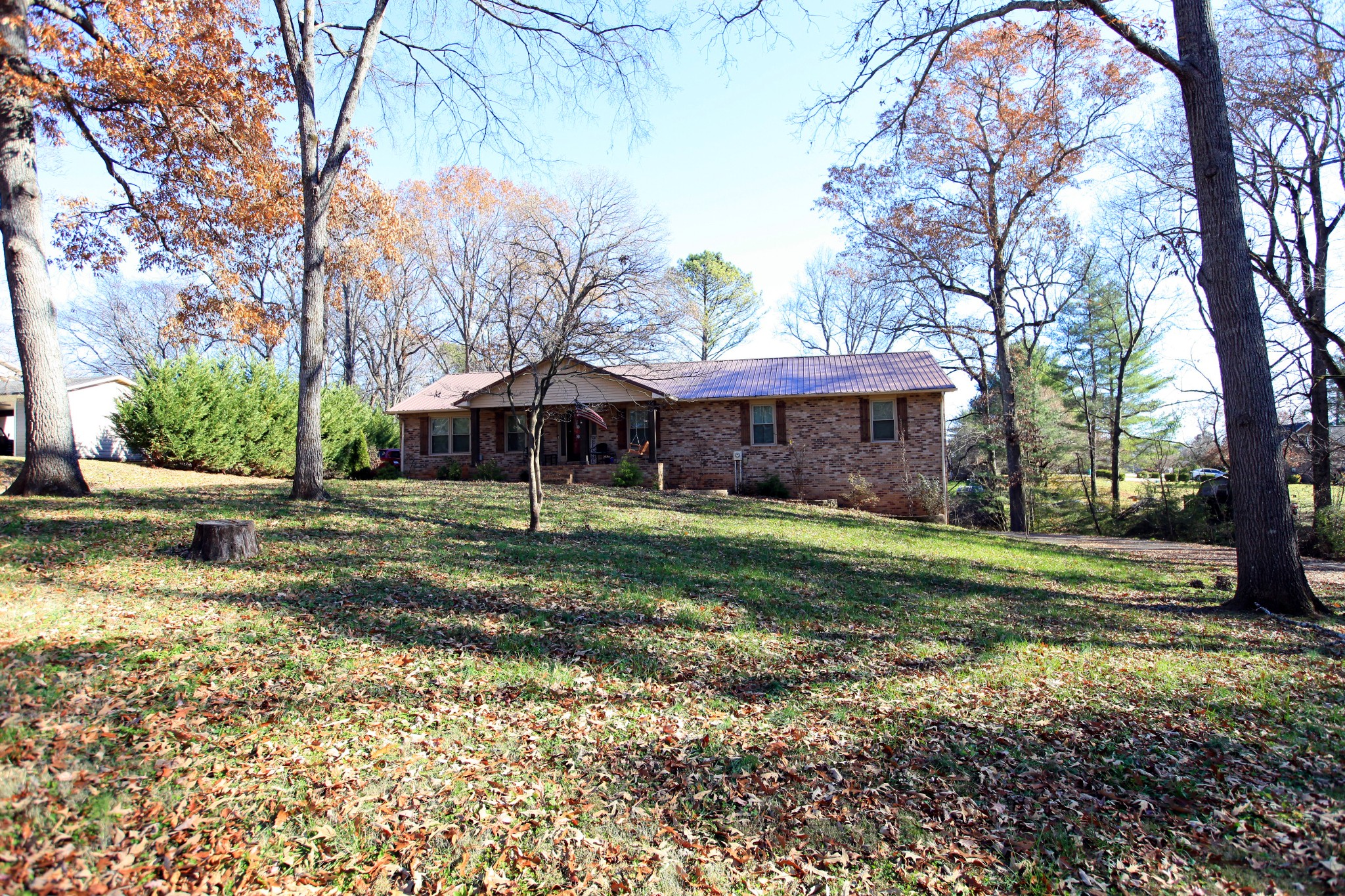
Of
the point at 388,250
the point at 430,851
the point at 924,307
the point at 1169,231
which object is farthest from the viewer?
the point at 924,307

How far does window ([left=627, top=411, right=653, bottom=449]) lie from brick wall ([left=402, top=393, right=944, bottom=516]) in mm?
451

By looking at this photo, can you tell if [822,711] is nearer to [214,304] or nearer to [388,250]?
[214,304]

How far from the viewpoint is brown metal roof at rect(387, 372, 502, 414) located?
73.5ft

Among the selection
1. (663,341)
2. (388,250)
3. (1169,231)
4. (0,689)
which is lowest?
(0,689)

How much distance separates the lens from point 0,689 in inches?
136

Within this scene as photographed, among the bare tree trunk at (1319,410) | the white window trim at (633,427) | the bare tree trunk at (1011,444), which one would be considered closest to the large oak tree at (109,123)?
the white window trim at (633,427)

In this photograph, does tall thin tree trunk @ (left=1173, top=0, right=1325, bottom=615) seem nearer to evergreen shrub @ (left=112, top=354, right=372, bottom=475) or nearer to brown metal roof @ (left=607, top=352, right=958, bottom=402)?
brown metal roof @ (left=607, top=352, right=958, bottom=402)

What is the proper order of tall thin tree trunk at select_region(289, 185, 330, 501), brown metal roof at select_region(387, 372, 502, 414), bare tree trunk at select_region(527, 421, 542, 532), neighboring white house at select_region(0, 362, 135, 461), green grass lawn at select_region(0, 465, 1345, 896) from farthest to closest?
brown metal roof at select_region(387, 372, 502, 414) < neighboring white house at select_region(0, 362, 135, 461) < tall thin tree trunk at select_region(289, 185, 330, 501) < bare tree trunk at select_region(527, 421, 542, 532) < green grass lawn at select_region(0, 465, 1345, 896)

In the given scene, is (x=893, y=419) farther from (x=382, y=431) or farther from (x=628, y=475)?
(x=382, y=431)

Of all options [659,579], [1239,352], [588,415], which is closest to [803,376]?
[588,415]

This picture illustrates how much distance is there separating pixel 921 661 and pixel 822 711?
1.56 metres

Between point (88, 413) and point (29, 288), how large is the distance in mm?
16502

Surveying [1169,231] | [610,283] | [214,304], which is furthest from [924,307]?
[214,304]

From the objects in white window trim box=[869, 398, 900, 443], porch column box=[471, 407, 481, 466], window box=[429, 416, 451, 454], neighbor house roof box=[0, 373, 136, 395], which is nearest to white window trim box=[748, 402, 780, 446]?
white window trim box=[869, 398, 900, 443]
